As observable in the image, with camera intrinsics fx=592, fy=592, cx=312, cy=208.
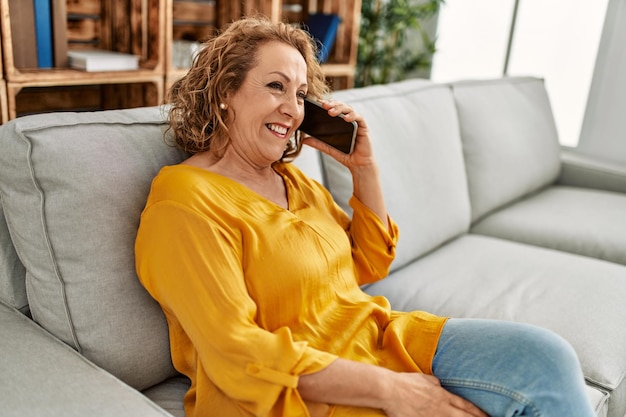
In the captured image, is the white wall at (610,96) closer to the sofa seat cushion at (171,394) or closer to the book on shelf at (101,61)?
the book on shelf at (101,61)

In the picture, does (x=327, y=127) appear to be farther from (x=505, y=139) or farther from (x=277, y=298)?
(x=505, y=139)

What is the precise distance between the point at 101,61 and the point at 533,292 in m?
1.53

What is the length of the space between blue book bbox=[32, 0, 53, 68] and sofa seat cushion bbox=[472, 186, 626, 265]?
1625mm

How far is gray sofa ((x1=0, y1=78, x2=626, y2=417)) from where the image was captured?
1.04 meters

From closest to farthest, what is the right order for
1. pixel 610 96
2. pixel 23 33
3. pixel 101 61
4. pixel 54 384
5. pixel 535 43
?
pixel 54 384, pixel 23 33, pixel 101 61, pixel 610 96, pixel 535 43

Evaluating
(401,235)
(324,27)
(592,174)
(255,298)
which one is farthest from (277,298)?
(592,174)

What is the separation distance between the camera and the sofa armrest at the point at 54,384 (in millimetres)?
882

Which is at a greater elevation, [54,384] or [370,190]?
[370,190]

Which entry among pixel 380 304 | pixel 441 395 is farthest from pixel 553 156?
pixel 441 395

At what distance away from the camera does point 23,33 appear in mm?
1829

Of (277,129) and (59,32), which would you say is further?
(59,32)

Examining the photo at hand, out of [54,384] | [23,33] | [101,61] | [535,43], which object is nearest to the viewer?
[54,384]

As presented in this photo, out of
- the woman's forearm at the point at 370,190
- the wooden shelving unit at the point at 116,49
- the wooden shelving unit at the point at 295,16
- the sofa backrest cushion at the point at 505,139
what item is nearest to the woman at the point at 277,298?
the woman's forearm at the point at 370,190

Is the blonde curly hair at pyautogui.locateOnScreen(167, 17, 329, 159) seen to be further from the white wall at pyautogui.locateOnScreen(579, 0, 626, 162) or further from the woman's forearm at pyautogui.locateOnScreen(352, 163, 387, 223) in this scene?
the white wall at pyautogui.locateOnScreen(579, 0, 626, 162)
